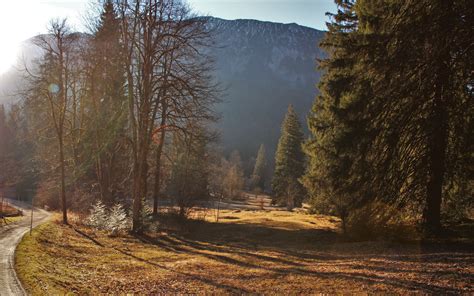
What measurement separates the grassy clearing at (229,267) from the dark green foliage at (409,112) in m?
2.21

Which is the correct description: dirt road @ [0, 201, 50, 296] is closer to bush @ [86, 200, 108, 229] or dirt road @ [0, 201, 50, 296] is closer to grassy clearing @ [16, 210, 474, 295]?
grassy clearing @ [16, 210, 474, 295]

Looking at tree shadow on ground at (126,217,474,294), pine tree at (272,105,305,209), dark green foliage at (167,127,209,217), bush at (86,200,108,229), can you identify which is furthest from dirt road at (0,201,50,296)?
pine tree at (272,105,305,209)

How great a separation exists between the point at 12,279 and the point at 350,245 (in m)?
12.7

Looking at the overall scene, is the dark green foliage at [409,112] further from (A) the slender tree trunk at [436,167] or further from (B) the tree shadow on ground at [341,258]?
(B) the tree shadow on ground at [341,258]

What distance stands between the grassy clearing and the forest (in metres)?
0.07

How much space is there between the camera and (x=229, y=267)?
11562mm

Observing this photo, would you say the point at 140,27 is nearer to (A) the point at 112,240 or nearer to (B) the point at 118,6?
(B) the point at 118,6

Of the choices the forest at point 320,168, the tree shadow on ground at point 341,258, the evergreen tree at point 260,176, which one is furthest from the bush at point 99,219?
the evergreen tree at point 260,176

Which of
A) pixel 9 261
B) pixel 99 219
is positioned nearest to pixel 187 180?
pixel 99 219

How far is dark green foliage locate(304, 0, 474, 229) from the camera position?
32.4 ft

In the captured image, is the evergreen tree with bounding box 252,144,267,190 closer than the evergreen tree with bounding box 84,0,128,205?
No

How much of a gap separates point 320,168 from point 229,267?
9.50 metres

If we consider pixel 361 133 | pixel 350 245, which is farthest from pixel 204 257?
pixel 361 133

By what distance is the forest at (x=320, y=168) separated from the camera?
9.42 meters
